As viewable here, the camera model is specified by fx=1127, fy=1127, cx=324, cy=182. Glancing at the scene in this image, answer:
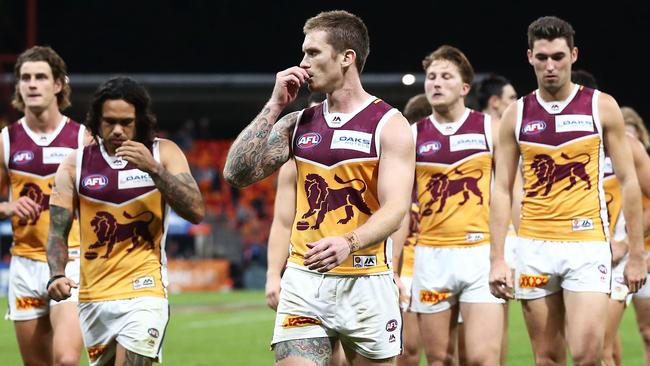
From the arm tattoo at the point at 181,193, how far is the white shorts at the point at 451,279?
7.00 ft

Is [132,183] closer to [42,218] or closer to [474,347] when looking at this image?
[42,218]

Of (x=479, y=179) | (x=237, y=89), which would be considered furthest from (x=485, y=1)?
(x=479, y=179)

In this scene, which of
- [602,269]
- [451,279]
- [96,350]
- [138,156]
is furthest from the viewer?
[451,279]

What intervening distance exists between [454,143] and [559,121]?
1.01 metres

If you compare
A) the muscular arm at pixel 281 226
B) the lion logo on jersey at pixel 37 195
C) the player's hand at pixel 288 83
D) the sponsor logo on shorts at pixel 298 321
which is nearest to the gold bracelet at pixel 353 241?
the sponsor logo on shorts at pixel 298 321

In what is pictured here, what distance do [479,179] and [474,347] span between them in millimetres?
1252

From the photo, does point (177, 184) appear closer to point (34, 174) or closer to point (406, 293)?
point (34, 174)

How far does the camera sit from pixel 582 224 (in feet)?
24.1

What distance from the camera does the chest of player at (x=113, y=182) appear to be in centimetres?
666

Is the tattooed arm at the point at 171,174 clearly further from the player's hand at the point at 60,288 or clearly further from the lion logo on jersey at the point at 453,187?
the lion logo on jersey at the point at 453,187

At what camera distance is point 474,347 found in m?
7.69

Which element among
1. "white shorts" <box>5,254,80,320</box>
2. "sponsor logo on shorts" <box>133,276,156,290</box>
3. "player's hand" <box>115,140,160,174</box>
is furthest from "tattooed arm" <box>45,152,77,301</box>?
"white shorts" <box>5,254,80,320</box>

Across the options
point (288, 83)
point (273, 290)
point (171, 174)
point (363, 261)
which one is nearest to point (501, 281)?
point (273, 290)

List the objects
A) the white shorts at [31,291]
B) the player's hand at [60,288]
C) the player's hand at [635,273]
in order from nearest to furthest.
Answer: the player's hand at [60,288]
the player's hand at [635,273]
the white shorts at [31,291]
